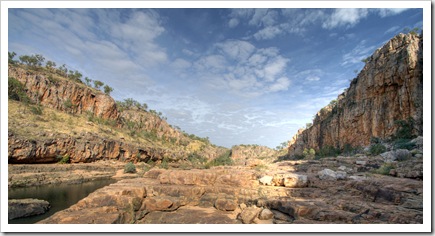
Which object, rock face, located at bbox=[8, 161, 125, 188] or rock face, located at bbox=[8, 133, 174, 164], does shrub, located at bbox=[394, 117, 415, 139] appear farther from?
rock face, located at bbox=[8, 133, 174, 164]

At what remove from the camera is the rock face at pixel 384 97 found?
1032 inches

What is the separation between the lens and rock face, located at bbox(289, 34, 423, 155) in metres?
26.2

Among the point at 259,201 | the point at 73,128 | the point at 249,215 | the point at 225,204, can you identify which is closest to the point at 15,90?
the point at 73,128

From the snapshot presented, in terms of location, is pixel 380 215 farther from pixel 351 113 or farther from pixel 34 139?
pixel 351 113

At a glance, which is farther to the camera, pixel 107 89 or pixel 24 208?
pixel 107 89

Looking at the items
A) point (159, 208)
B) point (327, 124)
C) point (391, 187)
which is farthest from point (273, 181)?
point (327, 124)

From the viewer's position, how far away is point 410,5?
21.8 feet

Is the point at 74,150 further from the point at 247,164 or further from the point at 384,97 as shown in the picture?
the point at 384,97

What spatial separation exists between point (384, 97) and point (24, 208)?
4355 cm

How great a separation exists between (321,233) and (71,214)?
845cm

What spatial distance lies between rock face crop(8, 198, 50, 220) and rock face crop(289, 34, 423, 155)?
3541 cm

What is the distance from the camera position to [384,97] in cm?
3238

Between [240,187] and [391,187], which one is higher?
[391,187]

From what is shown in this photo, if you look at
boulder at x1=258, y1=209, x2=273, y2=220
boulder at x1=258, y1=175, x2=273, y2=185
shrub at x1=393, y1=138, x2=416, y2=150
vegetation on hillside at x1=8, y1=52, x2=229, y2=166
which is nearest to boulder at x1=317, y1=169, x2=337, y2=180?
boulder at x1=258, y1=175, x2=273, y2=185
